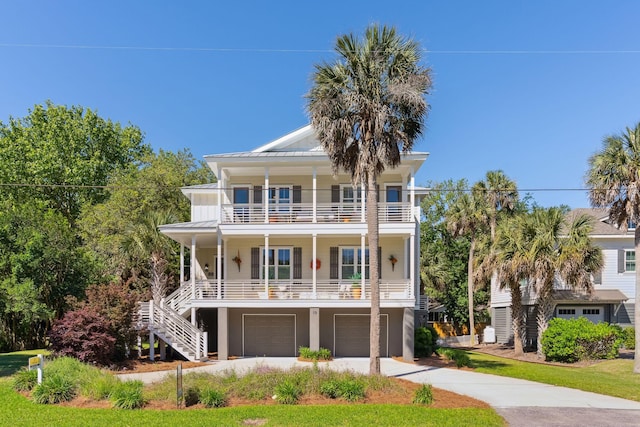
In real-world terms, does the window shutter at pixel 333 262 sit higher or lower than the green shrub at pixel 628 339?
higher

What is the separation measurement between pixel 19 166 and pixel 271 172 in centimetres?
2540

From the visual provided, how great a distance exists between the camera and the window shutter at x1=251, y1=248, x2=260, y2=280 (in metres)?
23.3

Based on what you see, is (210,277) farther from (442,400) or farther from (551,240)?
(551,240)

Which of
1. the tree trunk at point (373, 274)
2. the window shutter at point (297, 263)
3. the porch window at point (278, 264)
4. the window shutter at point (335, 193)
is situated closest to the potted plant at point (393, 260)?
the window shutter at point (335, 193)

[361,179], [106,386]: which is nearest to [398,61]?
[361,179]

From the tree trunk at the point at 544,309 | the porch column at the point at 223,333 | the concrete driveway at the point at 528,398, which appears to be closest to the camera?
the concrete driveway at the point at 528,398

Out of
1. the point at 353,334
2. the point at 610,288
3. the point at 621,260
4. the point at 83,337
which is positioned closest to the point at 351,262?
the point at 353,334

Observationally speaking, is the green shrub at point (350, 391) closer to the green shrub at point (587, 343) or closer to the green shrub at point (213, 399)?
the green shrub at point (213, 399)

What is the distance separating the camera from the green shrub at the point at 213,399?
11.6m

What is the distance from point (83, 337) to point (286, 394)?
8941mm

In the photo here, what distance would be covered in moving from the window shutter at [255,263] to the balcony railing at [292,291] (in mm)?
390

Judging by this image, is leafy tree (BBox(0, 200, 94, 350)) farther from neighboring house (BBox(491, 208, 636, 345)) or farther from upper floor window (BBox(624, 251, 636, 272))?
upper floor window (BBox(624, 251, 636, 272))

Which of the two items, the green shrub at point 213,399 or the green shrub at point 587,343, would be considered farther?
the green shrub at point 587,343

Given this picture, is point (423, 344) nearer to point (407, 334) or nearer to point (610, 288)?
point (407, 334)
